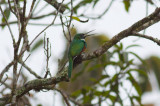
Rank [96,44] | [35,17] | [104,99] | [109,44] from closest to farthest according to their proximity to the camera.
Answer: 1. [109,44]
2. [104,99]
3. [35,17]
4. [96,44]

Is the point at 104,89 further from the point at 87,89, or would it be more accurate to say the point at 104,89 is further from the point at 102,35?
the point at 102,35

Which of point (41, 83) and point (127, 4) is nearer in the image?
point (41, 83)

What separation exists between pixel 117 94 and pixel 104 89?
22 cm

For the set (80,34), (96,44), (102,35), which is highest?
(102,35)

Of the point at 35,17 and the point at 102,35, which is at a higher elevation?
the point at 102,35

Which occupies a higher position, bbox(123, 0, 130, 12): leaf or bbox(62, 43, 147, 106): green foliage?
bbox(123, 0, 130, 12): leaf

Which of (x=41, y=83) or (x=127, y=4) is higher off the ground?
(x=127, y=4)

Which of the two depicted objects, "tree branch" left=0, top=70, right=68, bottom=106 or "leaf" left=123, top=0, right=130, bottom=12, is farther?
"leaf" left=123, top=0, right=130, bottom=12

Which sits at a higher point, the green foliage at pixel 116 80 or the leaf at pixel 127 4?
the leaf at pixel 127 4

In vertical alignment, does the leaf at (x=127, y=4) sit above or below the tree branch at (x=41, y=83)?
above

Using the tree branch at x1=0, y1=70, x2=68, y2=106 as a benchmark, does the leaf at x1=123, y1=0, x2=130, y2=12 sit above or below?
above

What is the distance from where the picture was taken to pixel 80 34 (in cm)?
418

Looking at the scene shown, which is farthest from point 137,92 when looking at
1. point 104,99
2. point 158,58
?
point 158,58

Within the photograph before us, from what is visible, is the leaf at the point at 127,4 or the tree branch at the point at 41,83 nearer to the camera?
the tree branch at the point at 41,83
